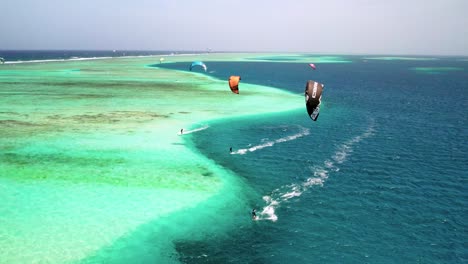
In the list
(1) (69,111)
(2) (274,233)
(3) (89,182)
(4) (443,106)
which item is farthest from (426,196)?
(4) (443,106)

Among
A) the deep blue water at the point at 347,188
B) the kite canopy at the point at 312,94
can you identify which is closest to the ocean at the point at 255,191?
the deep blue water at the point at 347,188

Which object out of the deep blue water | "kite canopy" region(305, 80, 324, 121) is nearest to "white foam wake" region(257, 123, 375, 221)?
the deep blue water

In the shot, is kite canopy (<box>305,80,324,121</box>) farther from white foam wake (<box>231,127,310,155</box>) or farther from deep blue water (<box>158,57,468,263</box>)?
white foam wake (<box>231,127,310,155</box>)

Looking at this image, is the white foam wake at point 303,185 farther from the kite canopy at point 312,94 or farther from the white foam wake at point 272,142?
the kite canopy at point 312,94

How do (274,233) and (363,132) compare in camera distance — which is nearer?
(274,233)

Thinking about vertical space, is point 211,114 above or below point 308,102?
below

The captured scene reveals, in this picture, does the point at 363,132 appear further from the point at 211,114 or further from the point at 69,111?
the point at 69,111
